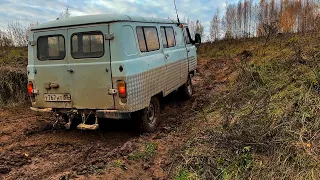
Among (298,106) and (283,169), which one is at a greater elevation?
(298,106)

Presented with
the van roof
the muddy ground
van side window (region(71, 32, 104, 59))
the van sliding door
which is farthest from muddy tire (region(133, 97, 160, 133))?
the van roof

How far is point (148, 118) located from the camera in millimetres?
5934

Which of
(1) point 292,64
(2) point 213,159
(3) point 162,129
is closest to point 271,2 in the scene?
(1) point 292,64

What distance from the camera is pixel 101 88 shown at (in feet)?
16.6

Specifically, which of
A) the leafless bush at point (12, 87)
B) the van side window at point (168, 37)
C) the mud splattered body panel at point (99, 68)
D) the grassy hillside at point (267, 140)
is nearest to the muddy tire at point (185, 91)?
the van side window at point (168, 37)

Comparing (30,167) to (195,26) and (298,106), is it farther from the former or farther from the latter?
(195,26)

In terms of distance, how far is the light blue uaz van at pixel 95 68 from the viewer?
195 inches

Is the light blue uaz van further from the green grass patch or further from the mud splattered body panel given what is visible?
the green grass patch

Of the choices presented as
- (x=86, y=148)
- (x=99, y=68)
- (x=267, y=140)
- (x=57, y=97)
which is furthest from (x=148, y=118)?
(x=267, y=140)

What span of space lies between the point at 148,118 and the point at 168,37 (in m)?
2.10

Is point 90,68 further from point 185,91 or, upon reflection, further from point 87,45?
point 185,91

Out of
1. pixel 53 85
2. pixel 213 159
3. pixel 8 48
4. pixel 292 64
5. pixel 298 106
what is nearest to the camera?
pixel 213 159

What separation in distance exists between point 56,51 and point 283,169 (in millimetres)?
4095

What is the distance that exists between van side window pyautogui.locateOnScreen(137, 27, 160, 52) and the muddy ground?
1.59 meters
